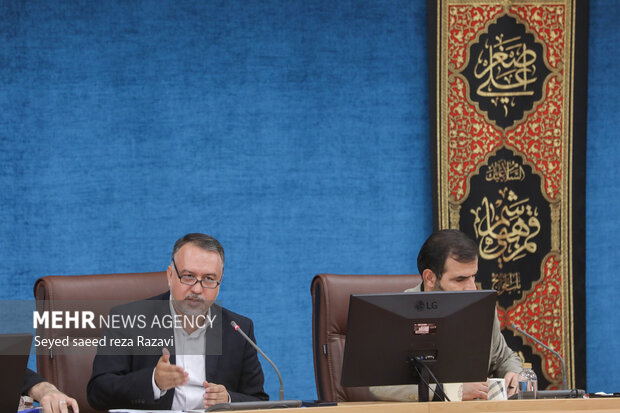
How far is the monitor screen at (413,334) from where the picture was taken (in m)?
1.99

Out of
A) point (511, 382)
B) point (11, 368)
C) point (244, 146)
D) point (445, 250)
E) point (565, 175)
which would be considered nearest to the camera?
point (11, 368)

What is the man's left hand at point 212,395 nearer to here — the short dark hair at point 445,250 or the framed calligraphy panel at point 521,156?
the short dark hair at point 445,250

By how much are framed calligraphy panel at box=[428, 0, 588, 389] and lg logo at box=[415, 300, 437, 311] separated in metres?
1.60

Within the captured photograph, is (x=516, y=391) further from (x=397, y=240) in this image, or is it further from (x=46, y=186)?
(x=46, y=186)

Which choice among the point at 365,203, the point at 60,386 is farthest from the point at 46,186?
the point at 365,203

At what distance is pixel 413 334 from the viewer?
201 cm

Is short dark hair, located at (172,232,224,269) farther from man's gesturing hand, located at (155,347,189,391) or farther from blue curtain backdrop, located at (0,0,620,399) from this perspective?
blue curtain backdrop, located at (0,0,620,399)

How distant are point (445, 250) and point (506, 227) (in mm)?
1132

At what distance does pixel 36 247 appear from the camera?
338 cm

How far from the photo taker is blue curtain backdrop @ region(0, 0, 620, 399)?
3387 millimetres

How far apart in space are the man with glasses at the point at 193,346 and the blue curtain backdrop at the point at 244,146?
40.4 inches

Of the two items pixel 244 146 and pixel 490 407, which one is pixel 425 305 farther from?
pixel 244 146

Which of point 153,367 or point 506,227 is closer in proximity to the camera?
point 153,367

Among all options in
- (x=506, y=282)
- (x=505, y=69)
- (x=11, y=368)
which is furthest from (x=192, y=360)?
(x=505, y=69)
